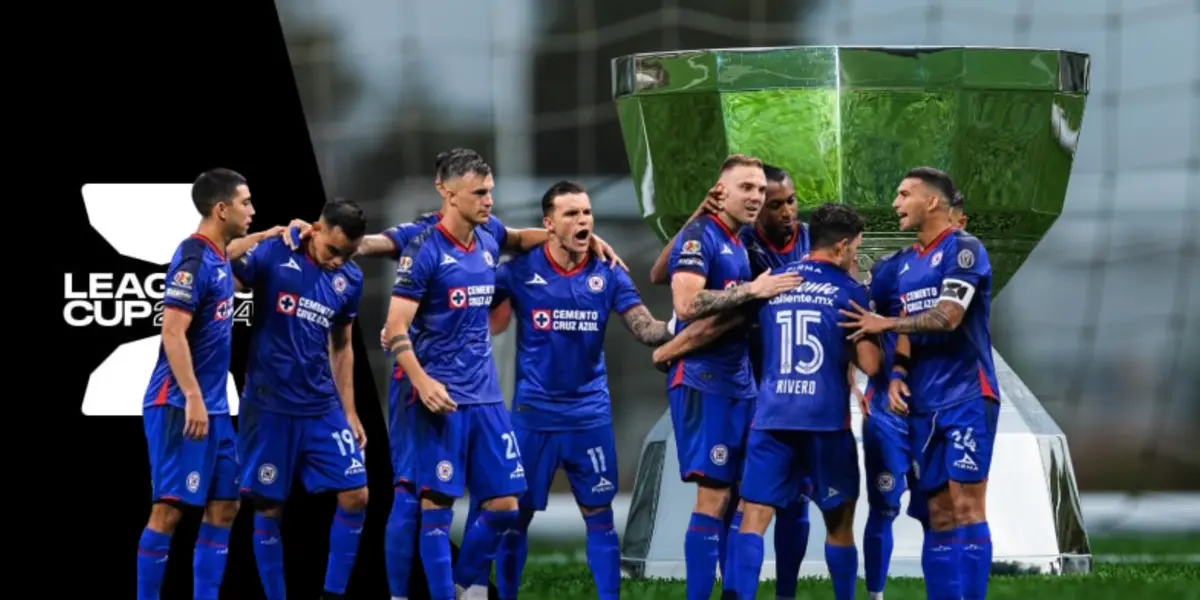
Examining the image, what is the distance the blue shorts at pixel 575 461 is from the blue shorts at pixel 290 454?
0.63m

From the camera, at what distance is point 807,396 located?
20.7 feet

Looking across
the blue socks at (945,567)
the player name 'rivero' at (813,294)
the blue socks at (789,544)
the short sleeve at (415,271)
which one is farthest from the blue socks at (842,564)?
the short sleeve at (415,271)

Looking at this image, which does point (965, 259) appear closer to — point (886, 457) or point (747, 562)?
point (886, 457)

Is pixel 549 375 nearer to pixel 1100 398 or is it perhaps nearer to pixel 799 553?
pixel 799 553

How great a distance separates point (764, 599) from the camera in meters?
7.64

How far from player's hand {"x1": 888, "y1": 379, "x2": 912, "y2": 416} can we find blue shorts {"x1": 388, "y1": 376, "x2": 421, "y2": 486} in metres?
1.57

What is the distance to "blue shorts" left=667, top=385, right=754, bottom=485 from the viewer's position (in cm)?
673

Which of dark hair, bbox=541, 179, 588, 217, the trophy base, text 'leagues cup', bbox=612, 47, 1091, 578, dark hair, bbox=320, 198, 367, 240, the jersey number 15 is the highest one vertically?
text 'leagues cup', bbox=612, 47, 1091, 578

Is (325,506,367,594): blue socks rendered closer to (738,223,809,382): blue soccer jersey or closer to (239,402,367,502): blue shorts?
(239,402,367,502): blue shorts

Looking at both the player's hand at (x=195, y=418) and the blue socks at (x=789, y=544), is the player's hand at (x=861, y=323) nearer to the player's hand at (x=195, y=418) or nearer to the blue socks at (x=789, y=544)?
the blue socks at (x=789, y=544)

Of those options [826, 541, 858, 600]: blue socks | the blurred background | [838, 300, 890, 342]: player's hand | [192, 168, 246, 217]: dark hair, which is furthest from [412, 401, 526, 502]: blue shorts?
the blurred background

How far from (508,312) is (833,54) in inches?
70.3

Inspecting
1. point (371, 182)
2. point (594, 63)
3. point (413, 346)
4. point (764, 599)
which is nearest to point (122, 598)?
point (413, 346)

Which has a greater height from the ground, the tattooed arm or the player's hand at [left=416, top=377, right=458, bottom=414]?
the tattooed arm
